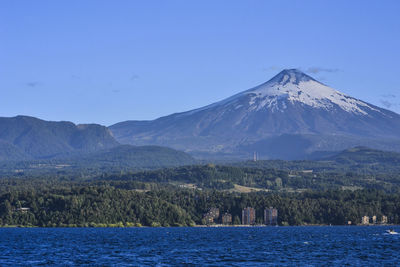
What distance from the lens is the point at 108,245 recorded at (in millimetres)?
143000

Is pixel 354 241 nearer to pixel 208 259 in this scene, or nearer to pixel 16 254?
pixel 208 259

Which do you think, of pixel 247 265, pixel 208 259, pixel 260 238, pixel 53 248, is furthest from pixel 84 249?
pixel 260 238

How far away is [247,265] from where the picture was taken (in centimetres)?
10806

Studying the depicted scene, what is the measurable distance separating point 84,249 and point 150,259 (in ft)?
68.1

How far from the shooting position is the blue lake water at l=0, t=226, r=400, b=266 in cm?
11325

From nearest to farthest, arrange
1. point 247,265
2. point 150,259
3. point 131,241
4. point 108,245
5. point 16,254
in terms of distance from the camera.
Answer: point 247,265 < point 150,259 < point 16,254 < point 108,245 < point 131,241

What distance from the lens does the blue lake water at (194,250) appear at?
11325 cm

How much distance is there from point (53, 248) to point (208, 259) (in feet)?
103

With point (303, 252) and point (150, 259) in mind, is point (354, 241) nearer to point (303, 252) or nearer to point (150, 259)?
point (303, 252)

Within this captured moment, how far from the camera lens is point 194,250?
133250mm

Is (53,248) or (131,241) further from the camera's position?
(131,241)

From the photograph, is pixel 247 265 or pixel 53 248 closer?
pixel 247 265

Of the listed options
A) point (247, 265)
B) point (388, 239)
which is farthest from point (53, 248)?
point (388, 239)

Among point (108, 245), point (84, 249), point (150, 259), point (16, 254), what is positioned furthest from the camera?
point (108, 245)
